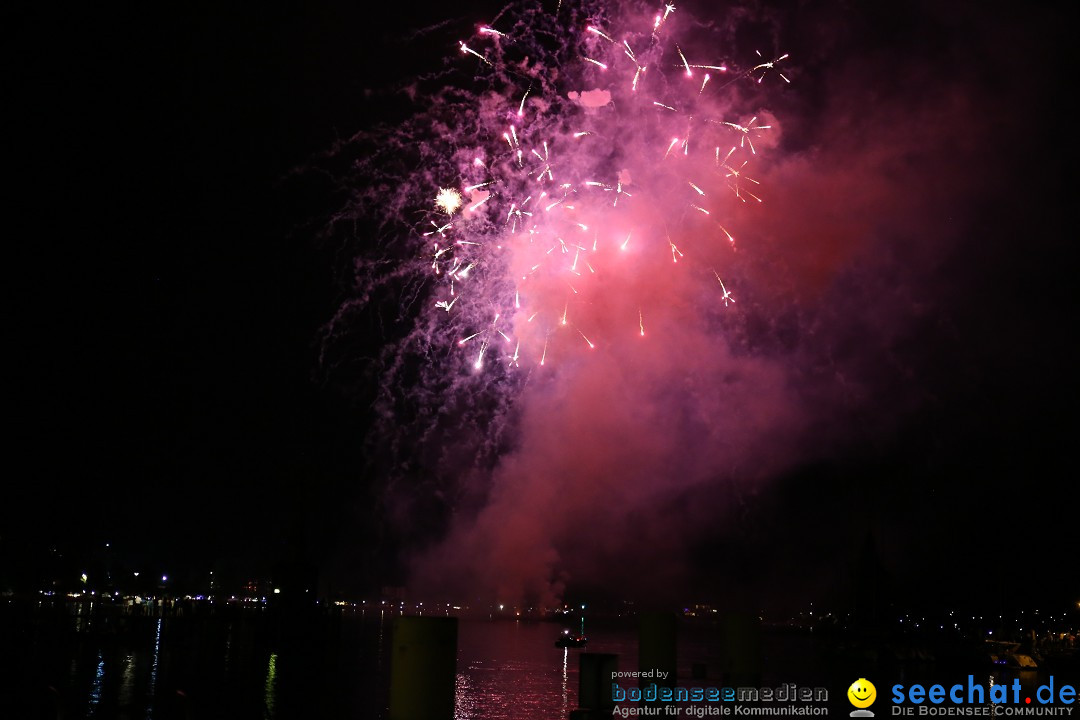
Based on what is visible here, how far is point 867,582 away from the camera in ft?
359

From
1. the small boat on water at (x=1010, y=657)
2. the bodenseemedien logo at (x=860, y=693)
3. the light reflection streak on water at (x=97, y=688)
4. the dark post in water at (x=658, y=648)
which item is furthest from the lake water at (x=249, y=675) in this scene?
the bodenseemedien logo at (x=860, y=693)

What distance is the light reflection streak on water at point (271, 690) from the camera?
81.1 feet

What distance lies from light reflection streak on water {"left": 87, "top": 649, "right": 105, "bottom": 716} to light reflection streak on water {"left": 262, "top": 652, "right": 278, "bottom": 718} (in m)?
4.14

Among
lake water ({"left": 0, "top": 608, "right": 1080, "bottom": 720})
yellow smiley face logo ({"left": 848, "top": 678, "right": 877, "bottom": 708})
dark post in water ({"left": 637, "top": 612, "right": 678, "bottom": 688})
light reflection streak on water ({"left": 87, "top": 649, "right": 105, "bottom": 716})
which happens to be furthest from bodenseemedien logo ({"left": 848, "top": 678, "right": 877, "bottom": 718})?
light reflection streak on water ({"left": 87, "top": 649, "right": 105, "bottom": 716})

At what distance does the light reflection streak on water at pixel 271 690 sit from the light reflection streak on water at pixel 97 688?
13.6ft

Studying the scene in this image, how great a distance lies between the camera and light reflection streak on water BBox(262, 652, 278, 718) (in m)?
24.7

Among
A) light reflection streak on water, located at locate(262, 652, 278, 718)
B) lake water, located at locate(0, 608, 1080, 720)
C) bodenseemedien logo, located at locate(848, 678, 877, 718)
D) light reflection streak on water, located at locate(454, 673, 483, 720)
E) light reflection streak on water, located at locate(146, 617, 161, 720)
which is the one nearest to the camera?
bodenseemedien logo, located at locate(848, 678, 877, 718)

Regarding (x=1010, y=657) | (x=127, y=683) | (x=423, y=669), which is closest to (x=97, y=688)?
(x=127, y=683)

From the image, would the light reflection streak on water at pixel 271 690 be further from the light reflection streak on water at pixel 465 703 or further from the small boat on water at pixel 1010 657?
the small boat on water at pixel 1010 657

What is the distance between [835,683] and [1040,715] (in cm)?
1938

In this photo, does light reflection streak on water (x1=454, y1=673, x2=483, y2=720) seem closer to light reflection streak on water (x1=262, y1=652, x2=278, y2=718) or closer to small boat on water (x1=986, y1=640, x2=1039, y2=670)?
light reflection streak on water (x1=262, y1=652, x2=278, y2=718)

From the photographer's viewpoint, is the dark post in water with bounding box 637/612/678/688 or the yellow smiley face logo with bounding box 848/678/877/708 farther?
the yellow smiley face logo with bounding box 848/678/877/708

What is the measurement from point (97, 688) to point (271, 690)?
22.4ft

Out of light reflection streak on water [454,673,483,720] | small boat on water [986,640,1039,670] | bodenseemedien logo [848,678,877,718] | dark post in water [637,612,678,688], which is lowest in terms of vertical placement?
small boat on water [986,640,1039,670]
